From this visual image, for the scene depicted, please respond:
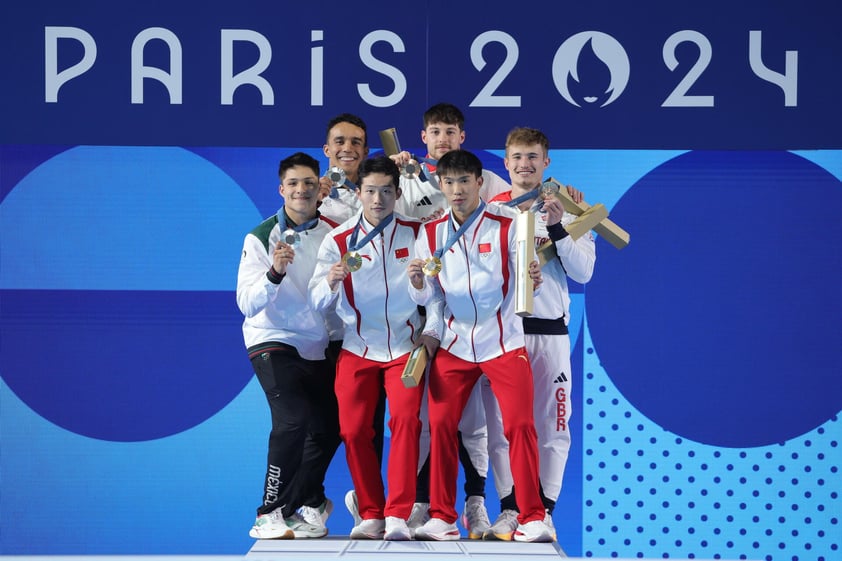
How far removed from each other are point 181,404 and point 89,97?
1.84m

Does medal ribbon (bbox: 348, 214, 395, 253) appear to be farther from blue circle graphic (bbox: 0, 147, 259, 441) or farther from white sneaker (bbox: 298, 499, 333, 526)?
blue circle graphic (bbox: 0, 147, 259, 441)

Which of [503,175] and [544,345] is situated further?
[503,175]

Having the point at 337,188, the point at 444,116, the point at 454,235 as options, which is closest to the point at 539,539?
the point at 454,235

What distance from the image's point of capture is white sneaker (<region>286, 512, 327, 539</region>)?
4.64 m

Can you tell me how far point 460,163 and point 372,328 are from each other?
829 mm

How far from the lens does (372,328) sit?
4605 millimetres

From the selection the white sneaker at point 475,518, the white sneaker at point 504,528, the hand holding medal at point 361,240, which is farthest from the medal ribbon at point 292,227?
the white sneaker at point 504,528

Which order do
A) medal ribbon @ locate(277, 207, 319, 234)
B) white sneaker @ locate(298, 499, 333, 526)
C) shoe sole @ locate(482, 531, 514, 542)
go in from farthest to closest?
1. white sneaker @ locate(298, 499, 333, 526)
2. medal ribbon @ locate(277, 207, 319, 234)
3. shoe sole @ locate(482, 531, 514, 542)

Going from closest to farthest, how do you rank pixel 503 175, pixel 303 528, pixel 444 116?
pixel 303 528 < pixel 444 116 < pixel 503 175

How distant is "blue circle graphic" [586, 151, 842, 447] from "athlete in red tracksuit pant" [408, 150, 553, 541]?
1.62 meters

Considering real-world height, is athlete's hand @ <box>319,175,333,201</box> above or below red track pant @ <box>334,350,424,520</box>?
above

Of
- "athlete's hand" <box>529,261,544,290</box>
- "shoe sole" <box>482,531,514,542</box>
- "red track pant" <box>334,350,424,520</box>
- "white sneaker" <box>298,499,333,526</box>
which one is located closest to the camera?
"athlete's hand" <box>529,261,544,290</box>

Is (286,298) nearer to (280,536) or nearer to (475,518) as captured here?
(280,536)

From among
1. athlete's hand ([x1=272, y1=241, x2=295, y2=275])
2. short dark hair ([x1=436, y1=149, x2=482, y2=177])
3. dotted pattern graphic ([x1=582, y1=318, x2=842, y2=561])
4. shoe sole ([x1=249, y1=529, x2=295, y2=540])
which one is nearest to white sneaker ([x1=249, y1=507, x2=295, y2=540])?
shoe sole ([x1=249, y1=529, x2=295, y2=540])
